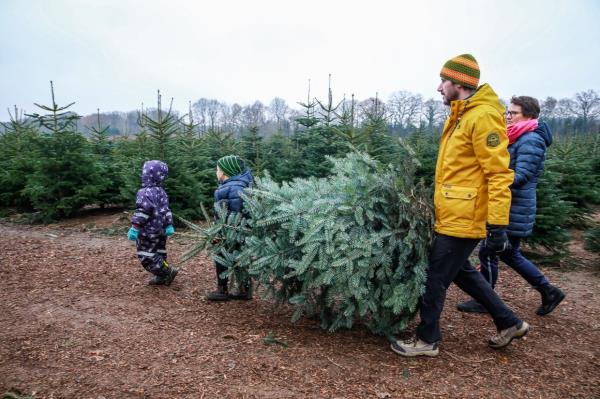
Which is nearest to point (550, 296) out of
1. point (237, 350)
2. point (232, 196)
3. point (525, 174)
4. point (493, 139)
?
point (525, 174)

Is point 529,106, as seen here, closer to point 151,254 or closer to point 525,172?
point 525,172

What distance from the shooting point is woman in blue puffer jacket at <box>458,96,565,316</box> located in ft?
12.9

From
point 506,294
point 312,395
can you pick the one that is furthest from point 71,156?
point 506,294

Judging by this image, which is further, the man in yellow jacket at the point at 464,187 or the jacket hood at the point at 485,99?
the jacket hood at the point at 485,99

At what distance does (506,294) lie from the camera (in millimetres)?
4977

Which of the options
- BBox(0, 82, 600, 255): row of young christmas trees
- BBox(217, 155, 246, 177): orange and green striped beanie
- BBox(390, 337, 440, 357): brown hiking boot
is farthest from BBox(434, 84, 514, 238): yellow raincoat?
BBox(0, 82, 600, 255): row of young christmas trees

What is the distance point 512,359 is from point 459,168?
1712 millimetres

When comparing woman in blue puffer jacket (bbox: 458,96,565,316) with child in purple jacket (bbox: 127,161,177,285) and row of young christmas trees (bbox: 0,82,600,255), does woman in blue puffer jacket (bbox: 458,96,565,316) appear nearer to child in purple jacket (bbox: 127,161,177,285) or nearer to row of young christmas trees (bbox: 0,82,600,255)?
row of young christmas trees (bbox: 0,82,600,255)

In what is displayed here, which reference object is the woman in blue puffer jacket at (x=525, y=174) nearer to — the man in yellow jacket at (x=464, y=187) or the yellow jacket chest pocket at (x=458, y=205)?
the man in yellow jacket at (x=464, y=187)

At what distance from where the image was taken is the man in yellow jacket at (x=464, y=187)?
2.79m

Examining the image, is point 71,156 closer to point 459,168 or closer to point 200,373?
point 200,373

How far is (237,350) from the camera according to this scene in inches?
130

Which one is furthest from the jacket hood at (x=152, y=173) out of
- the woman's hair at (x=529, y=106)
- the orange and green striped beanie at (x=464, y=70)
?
the woman's hair at (x=529, y=106)

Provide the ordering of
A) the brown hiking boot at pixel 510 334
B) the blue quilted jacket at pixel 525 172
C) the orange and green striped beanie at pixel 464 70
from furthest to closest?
the blue quilted jacket at pixel 525 172, the brown hiking boot at pixel 510 334, the orange and green striped beanie at pixel 464 70
